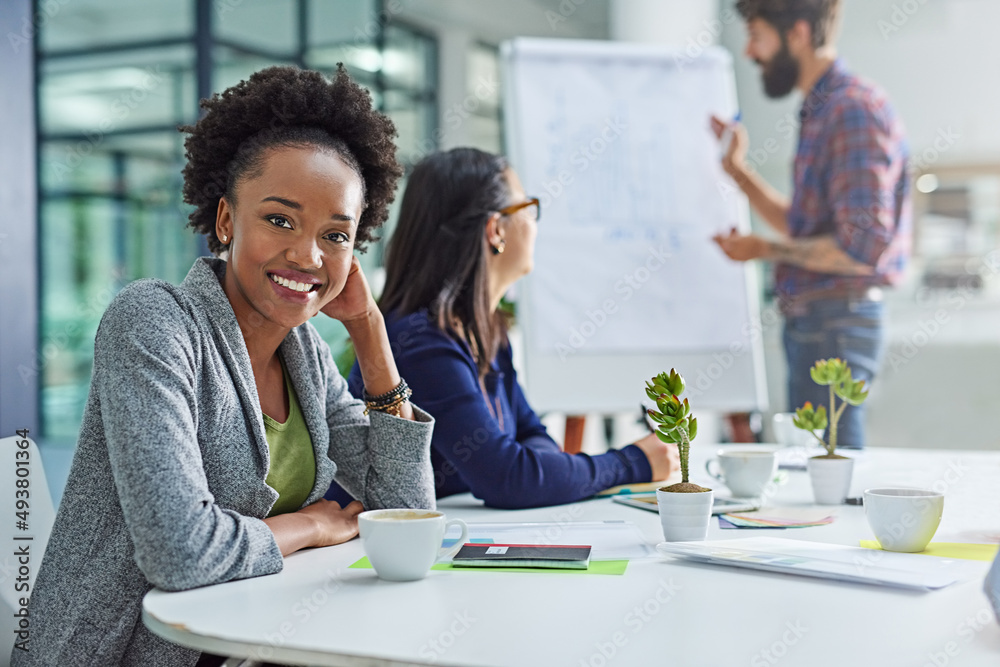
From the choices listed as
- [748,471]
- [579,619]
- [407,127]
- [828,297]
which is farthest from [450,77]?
[579,619]

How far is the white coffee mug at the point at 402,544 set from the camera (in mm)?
950

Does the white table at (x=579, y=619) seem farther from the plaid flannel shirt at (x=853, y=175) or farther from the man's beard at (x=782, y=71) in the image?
the man's beard at (x=782, y=71)

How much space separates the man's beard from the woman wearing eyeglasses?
2.21m

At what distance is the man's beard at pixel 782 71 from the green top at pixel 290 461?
3.01 metres

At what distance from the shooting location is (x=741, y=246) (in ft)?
10.4

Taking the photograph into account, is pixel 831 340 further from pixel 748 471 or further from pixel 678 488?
pixel 678 488

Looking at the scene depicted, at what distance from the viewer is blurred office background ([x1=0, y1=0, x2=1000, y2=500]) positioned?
14.8 feet

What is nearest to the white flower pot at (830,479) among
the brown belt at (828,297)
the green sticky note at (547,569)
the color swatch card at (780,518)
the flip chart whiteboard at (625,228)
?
the color swatch card at (780,518)

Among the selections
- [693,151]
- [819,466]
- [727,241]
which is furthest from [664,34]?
[819,466]

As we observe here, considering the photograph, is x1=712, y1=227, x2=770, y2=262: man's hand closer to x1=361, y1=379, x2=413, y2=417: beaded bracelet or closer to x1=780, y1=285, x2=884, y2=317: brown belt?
x1=780, y1=285, x2=884, y2=317: brown belt

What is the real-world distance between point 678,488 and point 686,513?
33 millimetres

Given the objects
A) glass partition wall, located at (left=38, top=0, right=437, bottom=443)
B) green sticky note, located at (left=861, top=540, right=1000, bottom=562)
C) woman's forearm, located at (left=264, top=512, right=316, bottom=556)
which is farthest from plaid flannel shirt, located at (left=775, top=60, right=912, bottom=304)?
glass partition wall, located at (left=38, top=0, right=437, bottom=443)

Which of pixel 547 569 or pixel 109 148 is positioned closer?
pixel 547 569

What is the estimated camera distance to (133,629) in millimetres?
1053
